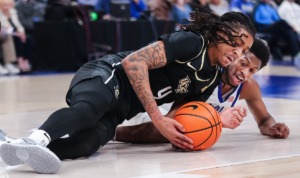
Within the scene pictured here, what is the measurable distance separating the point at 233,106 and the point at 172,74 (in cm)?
93

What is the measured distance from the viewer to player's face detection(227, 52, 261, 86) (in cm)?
544

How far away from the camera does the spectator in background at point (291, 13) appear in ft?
55.1

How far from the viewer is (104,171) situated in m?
4.50

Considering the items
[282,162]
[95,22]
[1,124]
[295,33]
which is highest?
[282,162]

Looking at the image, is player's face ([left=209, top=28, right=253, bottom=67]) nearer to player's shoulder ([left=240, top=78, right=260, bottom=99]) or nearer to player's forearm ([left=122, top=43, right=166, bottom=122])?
player's forearm ([left=122, top=43, right=166, bottom=122])

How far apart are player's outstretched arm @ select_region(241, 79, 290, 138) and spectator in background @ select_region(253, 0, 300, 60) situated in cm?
1114

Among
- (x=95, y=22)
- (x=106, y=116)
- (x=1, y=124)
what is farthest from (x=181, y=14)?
(x=106, y=116)

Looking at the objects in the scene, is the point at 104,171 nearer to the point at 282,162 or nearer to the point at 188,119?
the point at 188,119

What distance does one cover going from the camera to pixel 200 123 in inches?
200

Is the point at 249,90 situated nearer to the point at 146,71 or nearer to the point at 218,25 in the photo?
→ the point at 218,25

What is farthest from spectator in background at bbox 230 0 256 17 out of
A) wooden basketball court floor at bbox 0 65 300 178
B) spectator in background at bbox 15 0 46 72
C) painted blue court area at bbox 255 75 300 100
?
wooden basketball court floor at bbox 0 65 300 178

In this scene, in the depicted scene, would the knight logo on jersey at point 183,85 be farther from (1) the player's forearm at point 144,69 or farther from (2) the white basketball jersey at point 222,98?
(2) the white basketball jersey at point 222,98

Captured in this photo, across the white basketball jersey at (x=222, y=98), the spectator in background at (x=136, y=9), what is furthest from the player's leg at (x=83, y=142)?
the spectator in background at (x=136, y=9)

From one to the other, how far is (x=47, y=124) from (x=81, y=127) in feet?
0.83
